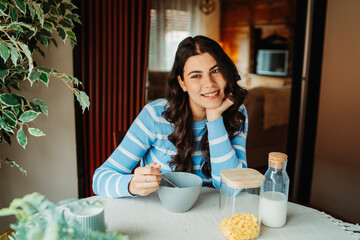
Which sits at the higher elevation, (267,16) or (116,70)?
(267,16)

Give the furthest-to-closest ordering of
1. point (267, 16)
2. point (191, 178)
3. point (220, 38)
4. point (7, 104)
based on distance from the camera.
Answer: point (220, 38)
point (267, 16)
point (7, 104)
point (191, 178)

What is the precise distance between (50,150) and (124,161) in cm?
87

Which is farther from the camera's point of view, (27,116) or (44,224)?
(27,116)

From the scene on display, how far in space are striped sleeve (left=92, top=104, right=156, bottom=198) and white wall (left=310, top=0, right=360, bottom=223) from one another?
1698mm

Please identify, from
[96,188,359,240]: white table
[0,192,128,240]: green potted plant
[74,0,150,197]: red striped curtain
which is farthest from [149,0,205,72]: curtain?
[0,192,128,240]: green potted plant

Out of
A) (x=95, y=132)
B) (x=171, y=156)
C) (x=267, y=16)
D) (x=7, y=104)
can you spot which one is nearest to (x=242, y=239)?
(x=171, y=156)

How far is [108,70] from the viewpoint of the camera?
2.05 meters

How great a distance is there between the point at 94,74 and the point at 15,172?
740 millimetres

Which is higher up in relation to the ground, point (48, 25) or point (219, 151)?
point (48, 25)

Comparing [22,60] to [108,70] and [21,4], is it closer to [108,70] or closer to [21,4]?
[21,4]

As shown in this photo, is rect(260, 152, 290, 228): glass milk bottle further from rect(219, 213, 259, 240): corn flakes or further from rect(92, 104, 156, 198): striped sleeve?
rect(92, 104, 156, 198): striped sleeve

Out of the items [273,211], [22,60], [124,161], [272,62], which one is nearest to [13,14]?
[22,60]

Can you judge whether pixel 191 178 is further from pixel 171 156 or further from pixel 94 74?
pixel 94 74

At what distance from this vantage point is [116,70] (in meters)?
2.08
